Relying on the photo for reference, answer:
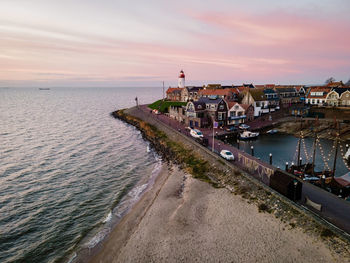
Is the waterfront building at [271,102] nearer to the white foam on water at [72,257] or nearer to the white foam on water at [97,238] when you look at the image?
the white foam on water at [97,238]

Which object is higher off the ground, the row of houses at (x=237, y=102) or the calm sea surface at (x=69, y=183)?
the row of houses at (x=237, y=102)

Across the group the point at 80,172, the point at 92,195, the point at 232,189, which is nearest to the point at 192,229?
the point at 232,189

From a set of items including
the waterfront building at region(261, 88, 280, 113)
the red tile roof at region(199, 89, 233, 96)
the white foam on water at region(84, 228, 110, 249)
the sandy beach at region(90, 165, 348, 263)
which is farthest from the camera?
the red tile roof at region(199, 89, 233, 96)

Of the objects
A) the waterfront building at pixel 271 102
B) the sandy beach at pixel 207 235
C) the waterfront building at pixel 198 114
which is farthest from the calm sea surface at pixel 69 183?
the waterfront building at pixel 271 102

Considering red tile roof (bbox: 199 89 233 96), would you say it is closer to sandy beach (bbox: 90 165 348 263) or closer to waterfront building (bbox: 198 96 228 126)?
waterfront building (bbox: 198 96 228 126)

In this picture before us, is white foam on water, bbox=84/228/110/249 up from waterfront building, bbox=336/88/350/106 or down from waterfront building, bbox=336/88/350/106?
down

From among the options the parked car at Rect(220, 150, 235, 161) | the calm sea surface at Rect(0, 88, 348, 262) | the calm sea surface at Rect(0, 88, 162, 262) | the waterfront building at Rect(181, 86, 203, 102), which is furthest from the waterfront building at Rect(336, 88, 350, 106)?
the calm sea surface at Rect(0, 88, 162, 262)

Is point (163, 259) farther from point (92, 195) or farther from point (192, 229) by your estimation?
point (92, 195)
